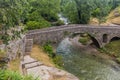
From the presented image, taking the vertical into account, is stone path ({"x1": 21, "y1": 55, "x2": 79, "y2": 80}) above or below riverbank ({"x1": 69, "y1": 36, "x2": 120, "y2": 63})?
above

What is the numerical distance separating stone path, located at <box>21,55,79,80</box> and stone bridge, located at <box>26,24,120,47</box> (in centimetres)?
1154

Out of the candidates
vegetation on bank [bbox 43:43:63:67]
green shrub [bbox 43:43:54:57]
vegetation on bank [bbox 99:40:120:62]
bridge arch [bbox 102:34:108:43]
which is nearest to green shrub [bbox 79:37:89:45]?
bridge arch [bbox 102:34:108:43]

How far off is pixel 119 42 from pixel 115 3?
3866 cm

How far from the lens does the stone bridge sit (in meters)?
54.4

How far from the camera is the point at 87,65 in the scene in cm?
5209

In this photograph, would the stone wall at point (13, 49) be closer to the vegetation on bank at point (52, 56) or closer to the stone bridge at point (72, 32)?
the vegetation on bank at point (52, 56)

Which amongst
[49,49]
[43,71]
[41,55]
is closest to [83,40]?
[49,49]

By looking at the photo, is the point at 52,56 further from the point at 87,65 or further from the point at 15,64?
the point at 15,64

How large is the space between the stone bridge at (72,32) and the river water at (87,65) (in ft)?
15.1

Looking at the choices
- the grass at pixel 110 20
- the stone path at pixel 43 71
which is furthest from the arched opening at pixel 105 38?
the stone path at pixel 43 71

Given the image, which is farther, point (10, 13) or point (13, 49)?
point (13, 49)

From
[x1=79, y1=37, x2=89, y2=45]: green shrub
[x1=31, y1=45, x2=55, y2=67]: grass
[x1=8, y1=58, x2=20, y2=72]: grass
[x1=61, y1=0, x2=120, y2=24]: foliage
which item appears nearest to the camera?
[x1=8, y1=58, x2=20, y2=72]: grass

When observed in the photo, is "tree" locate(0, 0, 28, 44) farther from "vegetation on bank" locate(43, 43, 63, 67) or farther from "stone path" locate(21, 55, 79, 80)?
"vegetation on bank" locate(43, 43, 63, 67)

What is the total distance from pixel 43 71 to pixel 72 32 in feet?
71.8
